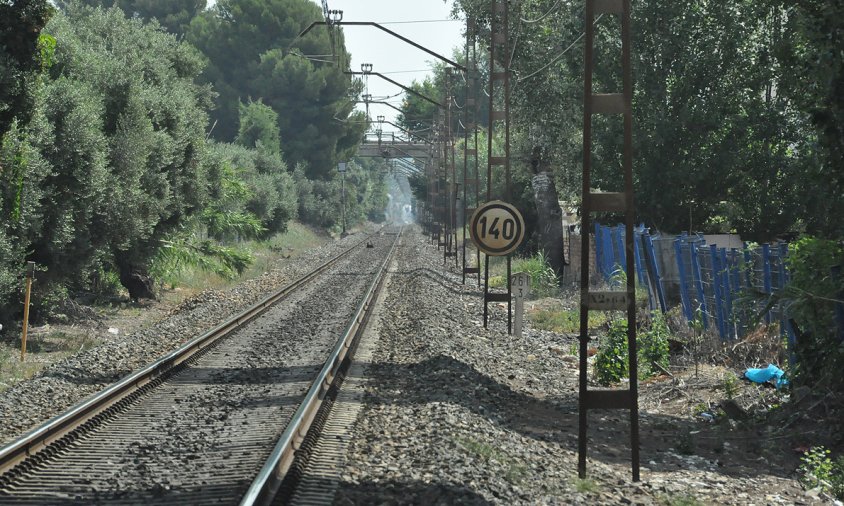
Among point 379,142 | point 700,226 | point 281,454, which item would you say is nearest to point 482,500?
point 281,454

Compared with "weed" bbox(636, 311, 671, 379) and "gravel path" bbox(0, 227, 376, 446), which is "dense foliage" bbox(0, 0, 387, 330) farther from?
"weed" bbox(636, 311, 671, 379)

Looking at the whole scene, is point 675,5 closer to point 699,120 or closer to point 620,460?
point 699,120

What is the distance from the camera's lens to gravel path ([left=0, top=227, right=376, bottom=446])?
1177cm

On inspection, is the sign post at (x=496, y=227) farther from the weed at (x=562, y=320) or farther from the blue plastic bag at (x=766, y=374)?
the blue plastic bag at (x=766, y=374)

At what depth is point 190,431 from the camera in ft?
34.7

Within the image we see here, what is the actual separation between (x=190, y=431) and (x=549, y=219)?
25.3 metres

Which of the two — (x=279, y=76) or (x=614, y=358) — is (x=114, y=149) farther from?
(x=279, y=76)

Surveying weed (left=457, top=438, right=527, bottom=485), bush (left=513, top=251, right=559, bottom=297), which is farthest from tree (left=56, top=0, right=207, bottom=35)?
weed (left=457, top=438, right=527, bottom=485)

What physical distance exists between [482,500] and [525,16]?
29.9m

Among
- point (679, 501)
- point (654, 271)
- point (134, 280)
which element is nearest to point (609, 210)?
point (679, 501)

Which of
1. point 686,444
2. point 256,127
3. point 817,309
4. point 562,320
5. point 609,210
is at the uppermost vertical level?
point 256,127

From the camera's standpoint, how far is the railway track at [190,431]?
8266mm

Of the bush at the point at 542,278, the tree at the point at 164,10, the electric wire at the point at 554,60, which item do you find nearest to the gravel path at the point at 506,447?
the bush at the point at 542,278

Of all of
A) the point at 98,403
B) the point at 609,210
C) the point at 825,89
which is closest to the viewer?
the point at 609,210
